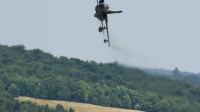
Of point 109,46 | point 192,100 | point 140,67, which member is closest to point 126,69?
point 140,67

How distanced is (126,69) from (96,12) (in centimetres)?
3499

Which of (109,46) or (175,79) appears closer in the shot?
(109,46)

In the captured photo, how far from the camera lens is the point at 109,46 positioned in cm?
9025

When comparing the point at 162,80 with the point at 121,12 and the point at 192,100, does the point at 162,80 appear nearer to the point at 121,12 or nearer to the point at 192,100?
the point at 192,100

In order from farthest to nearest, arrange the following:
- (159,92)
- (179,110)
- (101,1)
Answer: (179,110) < (159,92) < (101,1)

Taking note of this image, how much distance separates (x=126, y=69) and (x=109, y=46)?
1281 inches

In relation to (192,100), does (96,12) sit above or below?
above

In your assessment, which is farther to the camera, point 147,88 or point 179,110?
point 179,110

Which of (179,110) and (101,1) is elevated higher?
(101,1)

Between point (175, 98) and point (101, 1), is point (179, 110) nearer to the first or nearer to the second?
point (175, 98)

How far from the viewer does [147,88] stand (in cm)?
11969

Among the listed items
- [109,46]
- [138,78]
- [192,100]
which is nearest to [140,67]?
[138,78]

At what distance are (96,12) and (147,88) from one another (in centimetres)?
3385

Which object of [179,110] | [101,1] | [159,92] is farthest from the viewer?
[179,110]
